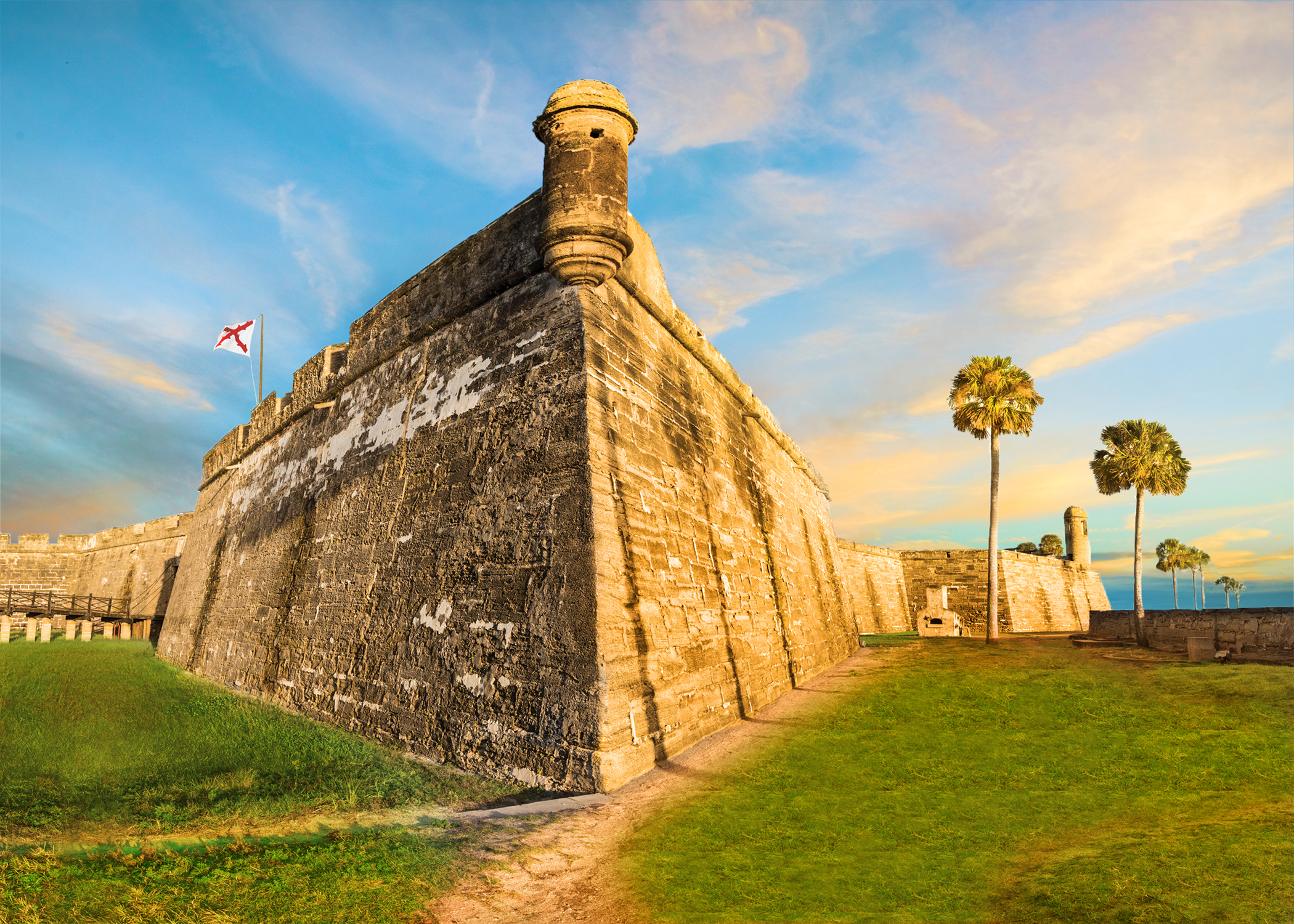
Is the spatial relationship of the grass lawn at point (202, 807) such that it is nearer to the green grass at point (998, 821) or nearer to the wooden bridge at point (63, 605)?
the green grass at point (998, 821)

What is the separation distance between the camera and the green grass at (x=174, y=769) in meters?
3.91

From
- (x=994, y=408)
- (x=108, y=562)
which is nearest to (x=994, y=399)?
(x=994, y=408)

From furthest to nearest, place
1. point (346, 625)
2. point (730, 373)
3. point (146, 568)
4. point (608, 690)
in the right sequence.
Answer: point (146, 568) < point (730, 373) < point (346, 625) < point (608, 690)

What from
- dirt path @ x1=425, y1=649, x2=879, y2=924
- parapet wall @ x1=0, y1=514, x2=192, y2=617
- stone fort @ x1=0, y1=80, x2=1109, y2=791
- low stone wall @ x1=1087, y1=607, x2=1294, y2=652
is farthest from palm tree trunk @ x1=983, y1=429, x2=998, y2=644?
parapet wall @ x1=0, y1=514, x2=192, y2=617

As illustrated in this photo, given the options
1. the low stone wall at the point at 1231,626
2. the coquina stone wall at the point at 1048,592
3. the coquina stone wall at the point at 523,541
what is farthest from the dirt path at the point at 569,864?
the coquina stone wall at the point at 1048,592

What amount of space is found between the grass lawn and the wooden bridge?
2099cm

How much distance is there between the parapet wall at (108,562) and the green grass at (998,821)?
2631 centimetres

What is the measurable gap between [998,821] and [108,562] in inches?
1383

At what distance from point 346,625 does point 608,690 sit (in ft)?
14.8

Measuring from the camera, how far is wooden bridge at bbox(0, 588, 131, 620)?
23906 mm

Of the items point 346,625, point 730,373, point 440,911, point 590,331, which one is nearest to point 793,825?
point 440,911

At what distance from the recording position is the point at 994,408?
20.0 meters

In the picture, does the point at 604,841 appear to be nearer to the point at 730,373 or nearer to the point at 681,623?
the point at 681,623

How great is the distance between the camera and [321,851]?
3.41 metres
